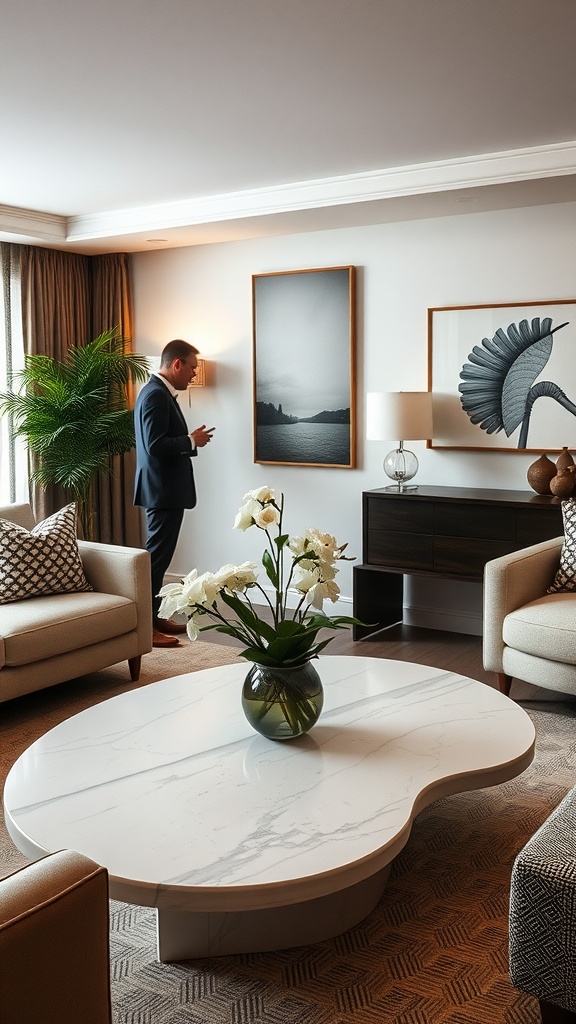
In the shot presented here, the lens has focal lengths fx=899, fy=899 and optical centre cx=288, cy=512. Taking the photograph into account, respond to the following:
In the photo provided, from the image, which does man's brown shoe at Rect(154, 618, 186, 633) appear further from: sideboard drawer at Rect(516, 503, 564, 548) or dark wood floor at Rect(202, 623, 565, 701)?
sideboard drawer at Rect(516, 503, 564, 548)

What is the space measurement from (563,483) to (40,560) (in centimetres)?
258

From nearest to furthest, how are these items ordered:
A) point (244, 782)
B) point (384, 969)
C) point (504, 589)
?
1. point (384, 969)
2. point (244, 782)
3. point (504, 589)

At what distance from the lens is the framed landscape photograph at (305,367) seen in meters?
5.53

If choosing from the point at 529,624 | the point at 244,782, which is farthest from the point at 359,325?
the point at 244,782

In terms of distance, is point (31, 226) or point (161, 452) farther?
point (31, 226)

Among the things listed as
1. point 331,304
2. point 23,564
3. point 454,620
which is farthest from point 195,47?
point 454,620

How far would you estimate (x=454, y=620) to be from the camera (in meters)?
5.27

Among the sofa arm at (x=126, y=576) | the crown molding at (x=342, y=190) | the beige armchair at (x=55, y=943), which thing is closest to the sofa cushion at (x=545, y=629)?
the sofa arm at (x=126, y=576)

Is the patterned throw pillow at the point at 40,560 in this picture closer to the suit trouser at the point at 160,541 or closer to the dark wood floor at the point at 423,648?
the suit trouser at the point at 160,541

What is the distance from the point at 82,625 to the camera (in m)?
3.99

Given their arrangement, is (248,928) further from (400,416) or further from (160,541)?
(400,416)

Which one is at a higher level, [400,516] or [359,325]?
[359,325]

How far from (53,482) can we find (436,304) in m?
2.76

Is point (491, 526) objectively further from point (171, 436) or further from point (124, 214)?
point (124, 214)
